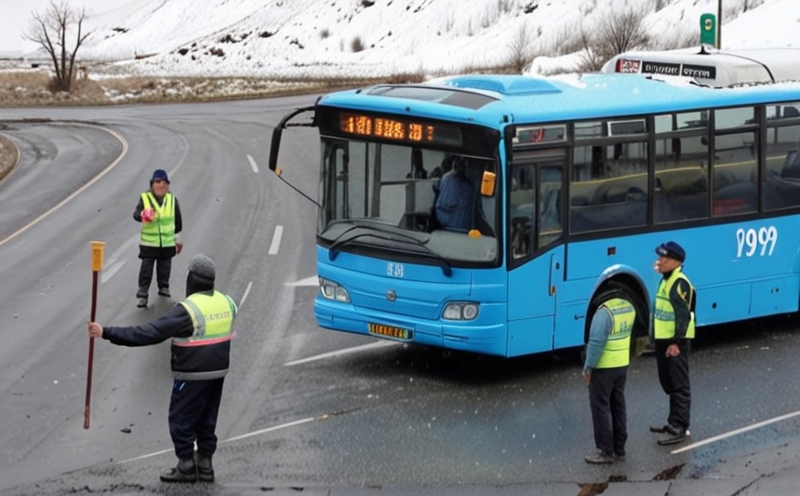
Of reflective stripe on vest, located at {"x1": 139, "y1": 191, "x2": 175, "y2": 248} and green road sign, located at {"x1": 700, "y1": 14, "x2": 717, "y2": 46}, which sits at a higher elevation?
green road sign, located at {"x1": 700, "y1": 14, "x2": 717, "y2": 46}

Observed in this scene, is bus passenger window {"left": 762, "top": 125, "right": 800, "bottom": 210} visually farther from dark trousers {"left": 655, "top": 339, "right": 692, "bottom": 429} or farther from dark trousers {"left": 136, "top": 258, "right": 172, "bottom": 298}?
dark trousers {"left": 136, "top": 258, "right": 172, "bottom": 298}

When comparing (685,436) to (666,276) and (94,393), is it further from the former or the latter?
(94,393)

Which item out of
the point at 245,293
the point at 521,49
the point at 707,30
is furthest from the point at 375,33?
the point at 245,293

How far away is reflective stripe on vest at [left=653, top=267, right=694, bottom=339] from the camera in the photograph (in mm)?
11484

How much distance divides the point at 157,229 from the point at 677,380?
8.40 m

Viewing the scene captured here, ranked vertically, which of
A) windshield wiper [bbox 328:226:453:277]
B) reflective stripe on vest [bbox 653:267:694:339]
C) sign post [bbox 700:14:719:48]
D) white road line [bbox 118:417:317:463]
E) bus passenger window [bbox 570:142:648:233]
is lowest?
white road line [bbox 118:417:317:463]

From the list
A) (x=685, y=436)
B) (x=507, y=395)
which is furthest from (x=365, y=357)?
(x=685, y=436)

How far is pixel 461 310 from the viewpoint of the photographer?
13.1 meters

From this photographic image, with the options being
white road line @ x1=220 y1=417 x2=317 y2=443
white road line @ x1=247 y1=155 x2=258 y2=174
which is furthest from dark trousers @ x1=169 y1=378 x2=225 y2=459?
white road line @ x1=247 y1=155 x2=258 y2=174

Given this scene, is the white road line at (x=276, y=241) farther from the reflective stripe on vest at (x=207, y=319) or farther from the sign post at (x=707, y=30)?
the reflective stripe on vest at (x=207, y=319)

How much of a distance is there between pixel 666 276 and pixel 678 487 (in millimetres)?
1910

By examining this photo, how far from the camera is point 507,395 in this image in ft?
43.0

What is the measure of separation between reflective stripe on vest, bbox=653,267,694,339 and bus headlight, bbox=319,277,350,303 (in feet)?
11.7

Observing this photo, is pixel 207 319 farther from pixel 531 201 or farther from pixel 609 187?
A: pixel 609 187
